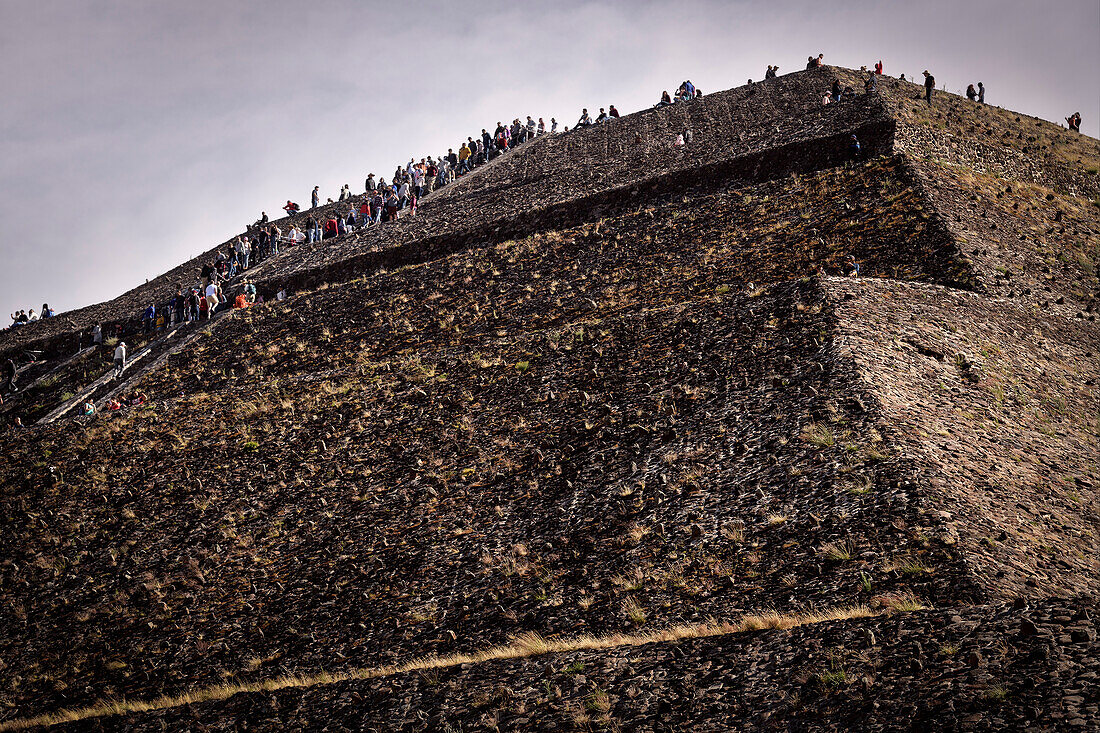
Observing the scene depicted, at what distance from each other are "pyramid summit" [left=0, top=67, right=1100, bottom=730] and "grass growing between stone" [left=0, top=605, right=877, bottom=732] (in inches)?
3.1

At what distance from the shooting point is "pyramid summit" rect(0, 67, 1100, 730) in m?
10.4

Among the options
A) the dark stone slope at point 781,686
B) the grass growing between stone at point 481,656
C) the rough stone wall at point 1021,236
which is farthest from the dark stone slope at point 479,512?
the rough stone wall at point 1021,236

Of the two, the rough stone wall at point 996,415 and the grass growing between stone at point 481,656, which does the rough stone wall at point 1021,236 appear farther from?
the grass growing between stone at point 481,656

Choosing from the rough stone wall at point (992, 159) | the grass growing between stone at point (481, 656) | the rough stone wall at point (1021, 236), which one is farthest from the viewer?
the rough stone wall at point (992, 159)

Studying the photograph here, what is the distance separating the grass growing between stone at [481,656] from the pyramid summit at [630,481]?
8 centimetres

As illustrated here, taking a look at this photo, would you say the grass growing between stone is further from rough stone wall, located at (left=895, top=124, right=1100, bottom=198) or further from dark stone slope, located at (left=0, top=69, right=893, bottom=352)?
rough stone wall, located at (left=895, top=124, right=1100, bottom=198)

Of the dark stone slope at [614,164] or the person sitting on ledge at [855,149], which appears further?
the dark stone slope at [614,164]

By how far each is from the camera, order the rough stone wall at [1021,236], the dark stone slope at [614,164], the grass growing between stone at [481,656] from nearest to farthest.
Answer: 1. the grass growing between stone at [481,656]
2. the rough stone wall at [1021,236]
3. the dark stone slope at [614,164]

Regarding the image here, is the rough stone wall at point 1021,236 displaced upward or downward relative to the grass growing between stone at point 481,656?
upward

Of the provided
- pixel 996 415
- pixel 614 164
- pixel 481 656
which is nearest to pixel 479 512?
pixel 481 656

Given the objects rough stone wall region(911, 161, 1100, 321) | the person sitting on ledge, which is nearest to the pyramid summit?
rough stone wall region(911, 161, 1100, 321)

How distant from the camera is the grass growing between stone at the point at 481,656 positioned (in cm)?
1079

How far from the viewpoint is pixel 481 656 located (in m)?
12.5

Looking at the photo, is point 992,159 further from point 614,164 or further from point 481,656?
point 481,656
